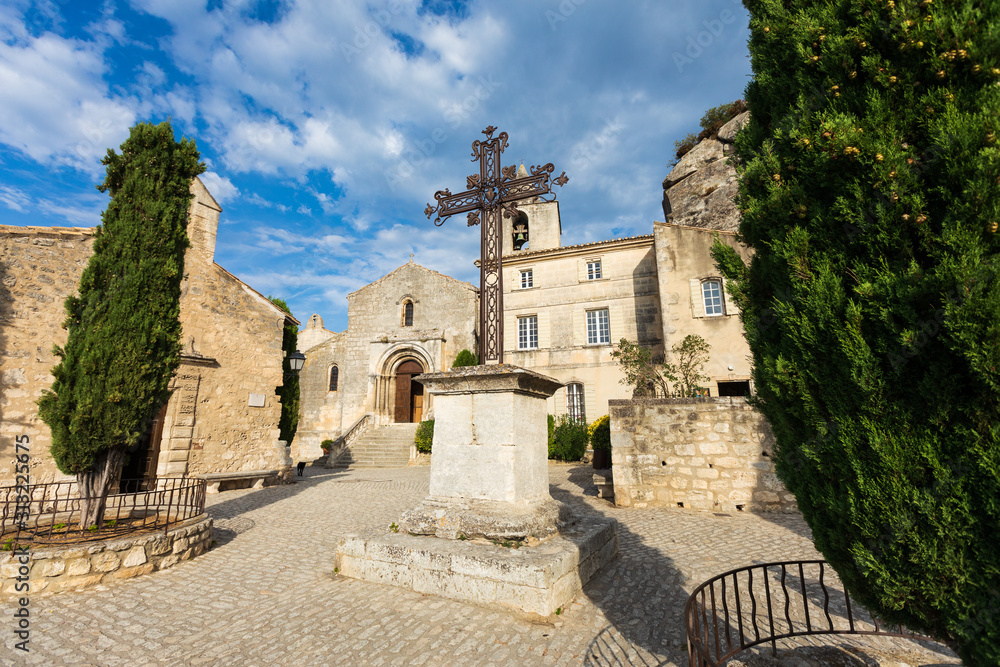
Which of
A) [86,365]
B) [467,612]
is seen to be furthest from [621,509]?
[86,365]

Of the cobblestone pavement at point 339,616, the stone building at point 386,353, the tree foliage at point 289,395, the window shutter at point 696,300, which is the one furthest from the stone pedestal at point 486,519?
the stone building at point 386,353

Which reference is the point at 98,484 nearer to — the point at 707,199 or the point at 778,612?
the point at 778,612

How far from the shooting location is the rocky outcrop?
71.5ft

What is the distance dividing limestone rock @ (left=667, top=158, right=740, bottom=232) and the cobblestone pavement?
19041 millimetres

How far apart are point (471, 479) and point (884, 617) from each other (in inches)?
120

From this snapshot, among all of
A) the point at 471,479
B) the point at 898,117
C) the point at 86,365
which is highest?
the point at 898,117

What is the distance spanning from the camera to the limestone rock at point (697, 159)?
23375mm

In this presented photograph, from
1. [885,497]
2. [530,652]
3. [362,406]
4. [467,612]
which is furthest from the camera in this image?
[362,406]

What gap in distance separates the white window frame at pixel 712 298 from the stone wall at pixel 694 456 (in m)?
8.08

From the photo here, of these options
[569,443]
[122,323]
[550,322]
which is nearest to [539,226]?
[550,322]

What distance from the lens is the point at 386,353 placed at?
1992 cm

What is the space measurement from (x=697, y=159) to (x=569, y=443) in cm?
1797

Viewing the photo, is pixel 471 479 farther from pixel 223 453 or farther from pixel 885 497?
pixel 223 453

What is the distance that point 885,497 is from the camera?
70.0 inches
